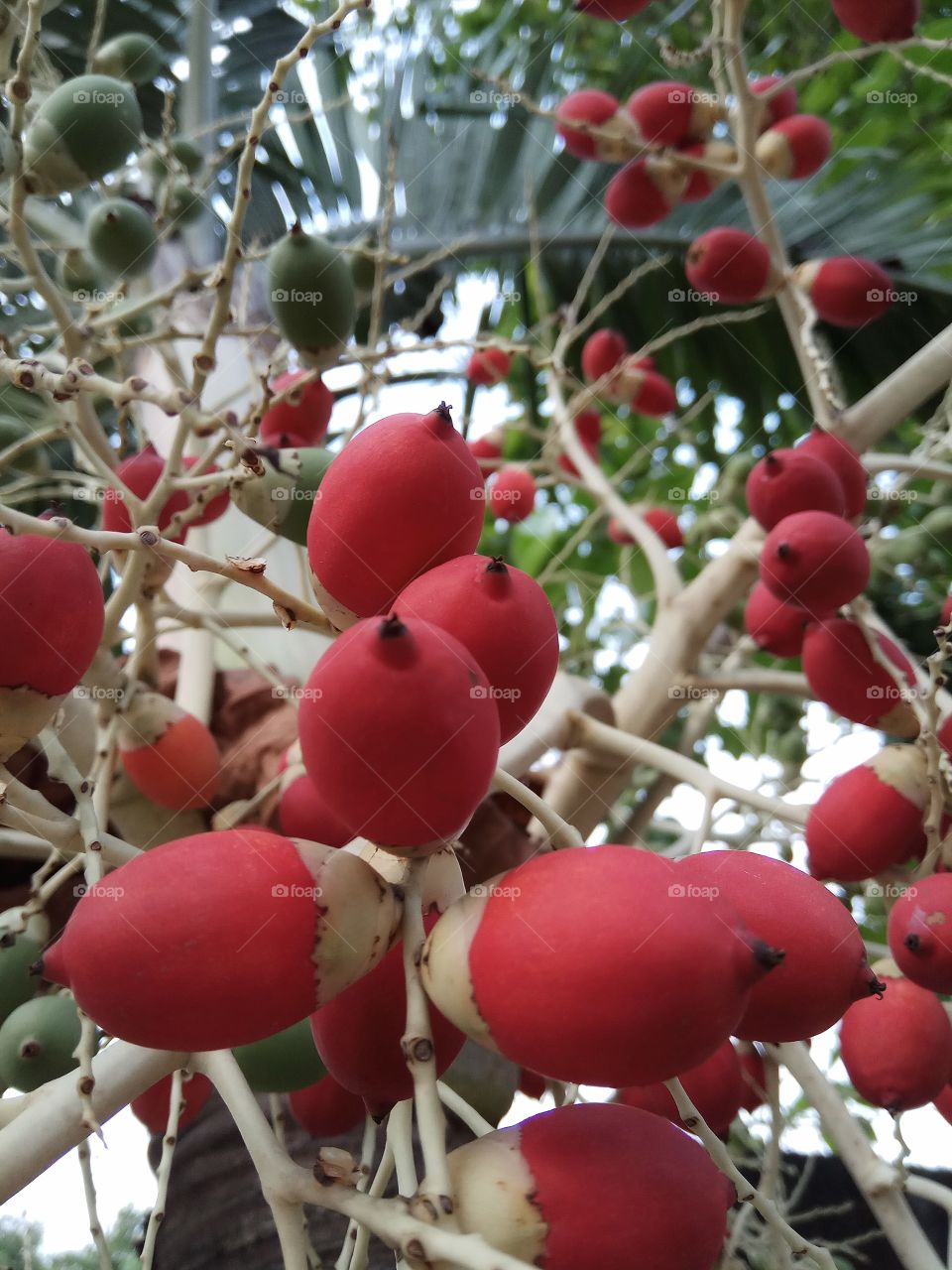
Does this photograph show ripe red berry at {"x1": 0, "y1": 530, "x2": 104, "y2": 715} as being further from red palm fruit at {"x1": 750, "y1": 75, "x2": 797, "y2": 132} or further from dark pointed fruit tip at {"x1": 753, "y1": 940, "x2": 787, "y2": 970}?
red palm fruit at {"x1": 750, "y1": 75, "x2": 797, "y2": 132}

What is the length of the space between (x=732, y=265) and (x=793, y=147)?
0.26 meters

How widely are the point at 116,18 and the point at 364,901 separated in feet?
7.67

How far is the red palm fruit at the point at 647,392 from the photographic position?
5.34ft

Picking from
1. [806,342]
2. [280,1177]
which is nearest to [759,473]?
[806,342]

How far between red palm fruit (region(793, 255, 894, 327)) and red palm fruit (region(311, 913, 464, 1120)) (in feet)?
3.51

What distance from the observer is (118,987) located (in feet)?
1.39

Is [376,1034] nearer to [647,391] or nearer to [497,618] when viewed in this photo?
[497,618]

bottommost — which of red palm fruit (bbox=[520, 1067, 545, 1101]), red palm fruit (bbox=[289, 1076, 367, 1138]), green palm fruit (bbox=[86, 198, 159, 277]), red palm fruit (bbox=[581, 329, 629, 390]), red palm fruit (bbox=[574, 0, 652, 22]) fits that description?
red palm fruit (bbox=[520, 1067, 545, 1101])

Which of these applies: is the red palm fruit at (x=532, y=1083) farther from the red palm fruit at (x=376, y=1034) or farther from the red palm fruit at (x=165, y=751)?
the red palm fruit at (x=376, y=1034)

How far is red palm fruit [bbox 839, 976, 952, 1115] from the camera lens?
0.74 m

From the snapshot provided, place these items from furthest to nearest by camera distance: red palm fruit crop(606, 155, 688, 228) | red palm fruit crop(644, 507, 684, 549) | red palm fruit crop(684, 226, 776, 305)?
red palm fruit crop(644, 507, 684, 549) < red palm fruit crop(606, 155, 688, 228) < red palm fruit crop(684, 226, 776, 305)

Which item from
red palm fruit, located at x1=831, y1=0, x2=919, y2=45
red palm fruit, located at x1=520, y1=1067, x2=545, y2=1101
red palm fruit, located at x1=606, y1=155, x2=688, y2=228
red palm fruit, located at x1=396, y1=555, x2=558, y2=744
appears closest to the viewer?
red palm fruit, located at x1=396, y1=555, x2=558, y2=744

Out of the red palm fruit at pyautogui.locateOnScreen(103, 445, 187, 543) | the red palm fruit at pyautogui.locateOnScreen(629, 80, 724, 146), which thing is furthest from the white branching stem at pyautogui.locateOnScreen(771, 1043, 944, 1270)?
the red palm fruit at pyautogui.locateOnScreen(629, 80, 724, 146)

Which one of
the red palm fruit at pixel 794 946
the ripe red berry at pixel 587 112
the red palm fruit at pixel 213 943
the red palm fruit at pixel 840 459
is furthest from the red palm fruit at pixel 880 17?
the red palm fruit at pixel 213 943
